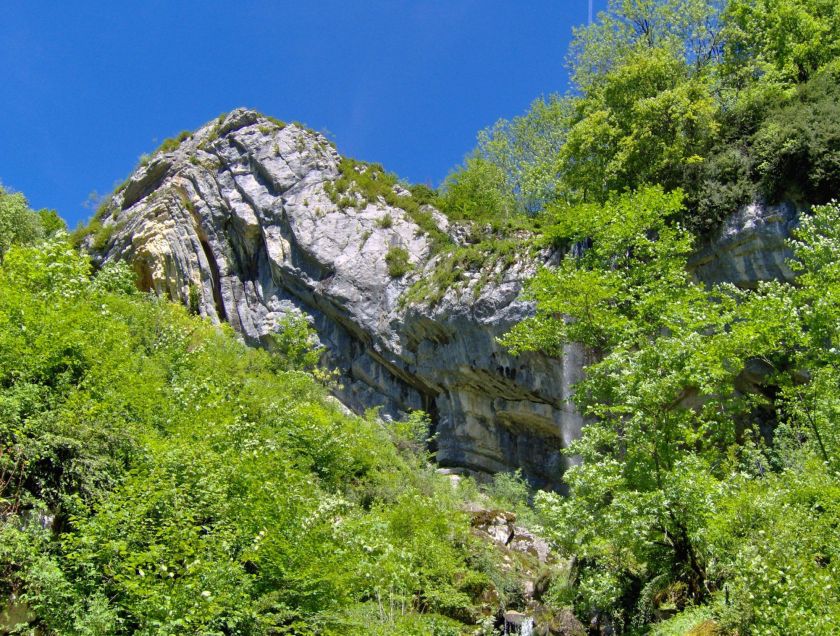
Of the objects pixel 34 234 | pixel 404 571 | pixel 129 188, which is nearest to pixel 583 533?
pixel 404 571

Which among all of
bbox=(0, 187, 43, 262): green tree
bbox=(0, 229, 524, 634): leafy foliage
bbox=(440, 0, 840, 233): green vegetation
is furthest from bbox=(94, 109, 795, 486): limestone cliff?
bbox=(0, 229, 524, 634): leafy foliage

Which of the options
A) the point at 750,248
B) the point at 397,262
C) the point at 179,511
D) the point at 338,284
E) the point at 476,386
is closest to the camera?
the point at 179,511

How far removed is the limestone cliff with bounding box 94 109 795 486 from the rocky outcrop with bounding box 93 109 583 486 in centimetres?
6

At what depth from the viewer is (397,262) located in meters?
29.4

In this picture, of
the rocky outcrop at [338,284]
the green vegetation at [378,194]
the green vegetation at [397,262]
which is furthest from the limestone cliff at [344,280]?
the green vegetation at [378,194]

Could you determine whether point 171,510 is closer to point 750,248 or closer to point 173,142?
point 750,248

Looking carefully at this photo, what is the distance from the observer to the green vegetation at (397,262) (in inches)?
1142

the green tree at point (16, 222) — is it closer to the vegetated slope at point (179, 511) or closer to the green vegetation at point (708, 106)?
the vegetated slope at point (179, 511)

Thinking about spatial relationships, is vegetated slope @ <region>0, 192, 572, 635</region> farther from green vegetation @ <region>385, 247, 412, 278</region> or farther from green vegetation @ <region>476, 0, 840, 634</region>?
green vegetation @ <region>385, 247, 412, 278</region>

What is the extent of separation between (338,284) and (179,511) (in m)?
21.7

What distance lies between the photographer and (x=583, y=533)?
36.2ft

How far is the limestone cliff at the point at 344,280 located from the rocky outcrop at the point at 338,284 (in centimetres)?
6

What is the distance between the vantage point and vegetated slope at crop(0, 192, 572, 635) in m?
7.81

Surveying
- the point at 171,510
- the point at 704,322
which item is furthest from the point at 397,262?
the point at 171,510
